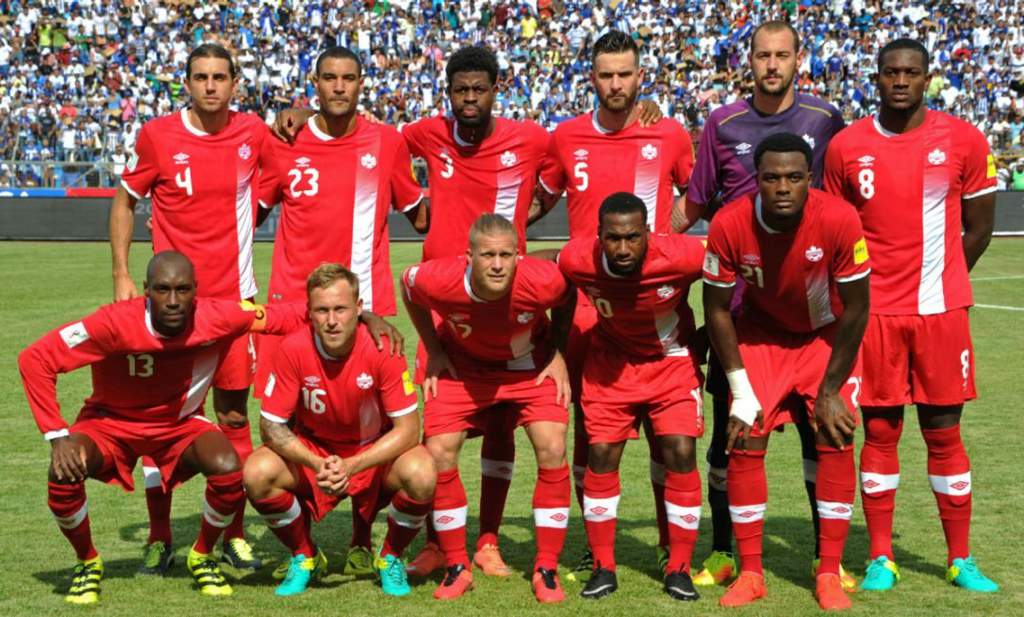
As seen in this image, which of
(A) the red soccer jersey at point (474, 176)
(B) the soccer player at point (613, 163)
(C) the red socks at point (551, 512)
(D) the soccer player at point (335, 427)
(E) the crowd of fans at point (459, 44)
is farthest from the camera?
(E) the crowd of fans at point (459, 44)

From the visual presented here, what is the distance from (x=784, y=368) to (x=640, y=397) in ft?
2.23

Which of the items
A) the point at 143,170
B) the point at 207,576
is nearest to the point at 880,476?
the point at 207,576

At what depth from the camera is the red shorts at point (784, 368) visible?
19.5 feet

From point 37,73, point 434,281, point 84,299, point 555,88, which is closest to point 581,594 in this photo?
point 434,281

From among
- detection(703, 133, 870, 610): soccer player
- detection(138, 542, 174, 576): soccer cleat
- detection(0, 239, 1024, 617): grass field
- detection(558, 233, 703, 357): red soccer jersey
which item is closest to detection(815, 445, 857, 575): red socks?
detection(703, 133, 870, 610): soccer player

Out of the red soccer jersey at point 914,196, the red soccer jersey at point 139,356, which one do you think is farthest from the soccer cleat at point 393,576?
the red soccer jersey at point 914,196

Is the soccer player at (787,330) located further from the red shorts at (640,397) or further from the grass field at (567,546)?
the grass field at (567,546)

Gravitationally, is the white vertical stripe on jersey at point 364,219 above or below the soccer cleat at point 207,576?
above

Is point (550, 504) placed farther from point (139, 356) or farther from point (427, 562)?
point (139, 356)

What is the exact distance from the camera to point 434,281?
6.19 metres

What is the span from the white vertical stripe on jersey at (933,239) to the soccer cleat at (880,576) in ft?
3.91

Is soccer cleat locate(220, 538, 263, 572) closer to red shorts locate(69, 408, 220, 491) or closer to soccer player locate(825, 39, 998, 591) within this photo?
red shorts locate(69, 408, 220, 491)

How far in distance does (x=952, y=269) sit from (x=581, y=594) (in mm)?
2287

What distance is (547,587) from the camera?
5.95 metres
